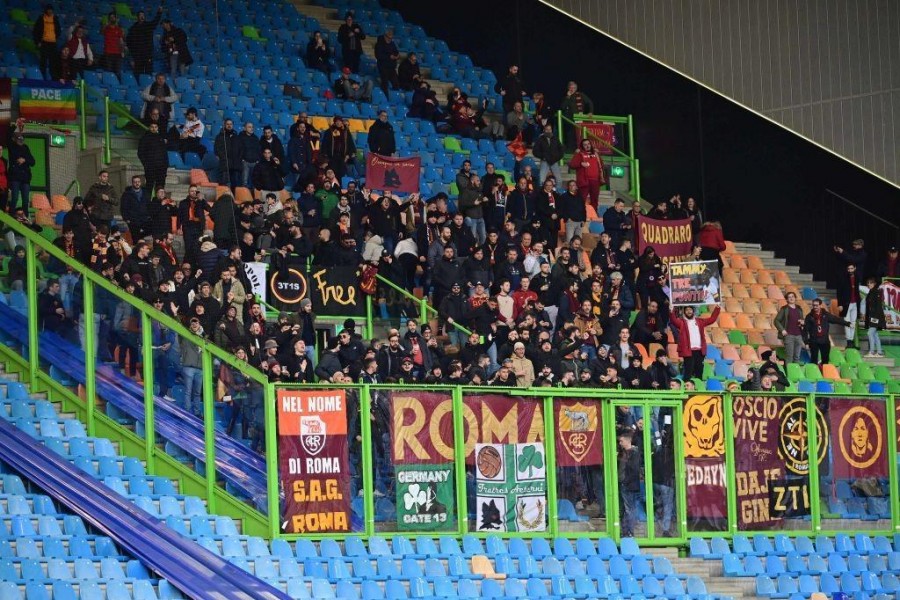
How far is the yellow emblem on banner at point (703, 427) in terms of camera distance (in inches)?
770

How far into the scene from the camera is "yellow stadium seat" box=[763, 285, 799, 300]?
1109 inches

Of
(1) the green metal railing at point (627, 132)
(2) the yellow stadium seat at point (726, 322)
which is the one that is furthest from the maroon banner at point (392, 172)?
(2) the yellow stadium seat at point (726, 322)

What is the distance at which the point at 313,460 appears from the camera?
16906mm

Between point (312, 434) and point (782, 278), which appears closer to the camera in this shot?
point (312, 434)

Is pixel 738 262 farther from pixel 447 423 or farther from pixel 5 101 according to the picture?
pixel 447 423

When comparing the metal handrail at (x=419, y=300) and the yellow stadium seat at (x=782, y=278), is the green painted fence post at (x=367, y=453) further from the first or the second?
the yellow stadium seat at (x=782, y=278)

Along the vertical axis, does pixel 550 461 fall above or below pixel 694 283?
below

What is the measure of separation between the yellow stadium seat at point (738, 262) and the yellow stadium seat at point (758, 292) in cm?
55

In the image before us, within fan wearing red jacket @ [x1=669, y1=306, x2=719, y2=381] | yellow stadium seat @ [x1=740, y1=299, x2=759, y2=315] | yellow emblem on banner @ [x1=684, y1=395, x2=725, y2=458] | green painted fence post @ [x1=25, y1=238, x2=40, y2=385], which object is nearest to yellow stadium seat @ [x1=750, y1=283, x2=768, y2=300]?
yellow stadium seat @ [x1=740, y1=299, x2=759, y2=315]

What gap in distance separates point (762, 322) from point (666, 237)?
2067mm

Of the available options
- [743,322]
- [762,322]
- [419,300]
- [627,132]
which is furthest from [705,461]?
[627,132]

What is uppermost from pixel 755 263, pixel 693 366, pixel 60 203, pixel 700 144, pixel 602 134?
pixel 602 134

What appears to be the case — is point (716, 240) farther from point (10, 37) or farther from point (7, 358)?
point (7, 358)

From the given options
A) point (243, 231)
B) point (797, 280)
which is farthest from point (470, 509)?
point (797, 280)
